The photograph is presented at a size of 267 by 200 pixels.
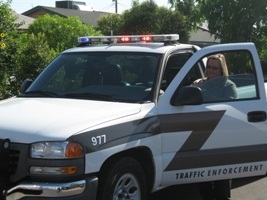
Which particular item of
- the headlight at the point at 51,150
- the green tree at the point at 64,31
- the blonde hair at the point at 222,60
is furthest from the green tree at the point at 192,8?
the headlight at the point at 51,150

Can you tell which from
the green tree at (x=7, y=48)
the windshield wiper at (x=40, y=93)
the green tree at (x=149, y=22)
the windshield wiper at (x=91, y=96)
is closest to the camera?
the windshield wiper at (x=91, y=96)

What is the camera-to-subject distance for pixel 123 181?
180 inches

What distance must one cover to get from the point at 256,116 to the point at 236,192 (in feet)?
4.69

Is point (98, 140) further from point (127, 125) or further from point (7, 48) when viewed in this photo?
point (7, 48)

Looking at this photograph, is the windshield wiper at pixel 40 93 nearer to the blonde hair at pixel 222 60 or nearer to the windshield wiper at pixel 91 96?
the windshield wiper at pixel 91 96

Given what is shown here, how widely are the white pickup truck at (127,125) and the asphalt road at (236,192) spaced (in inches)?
32.4

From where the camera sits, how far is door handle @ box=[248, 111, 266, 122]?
5.37m

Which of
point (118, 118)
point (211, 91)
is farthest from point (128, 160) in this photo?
point (211, 91)

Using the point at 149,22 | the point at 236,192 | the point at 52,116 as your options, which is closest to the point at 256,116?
the point at 236,192

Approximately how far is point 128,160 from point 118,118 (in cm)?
40

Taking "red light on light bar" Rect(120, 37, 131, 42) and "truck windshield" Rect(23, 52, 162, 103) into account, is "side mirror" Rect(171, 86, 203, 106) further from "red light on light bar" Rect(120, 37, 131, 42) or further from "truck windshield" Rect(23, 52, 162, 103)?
"red light on light bar" Rect(120, 37, 131, 42)

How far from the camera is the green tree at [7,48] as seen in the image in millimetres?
10566

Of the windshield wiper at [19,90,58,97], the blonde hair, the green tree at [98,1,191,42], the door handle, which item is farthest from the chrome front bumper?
the green tree at [98,1,191,42]

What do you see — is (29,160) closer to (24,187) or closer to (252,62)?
(24,187)
